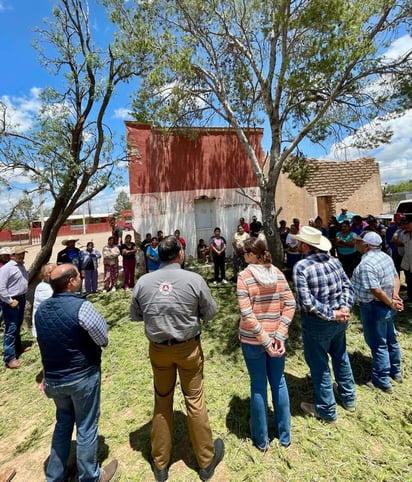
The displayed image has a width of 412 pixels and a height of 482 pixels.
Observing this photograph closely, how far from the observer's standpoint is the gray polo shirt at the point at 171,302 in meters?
2.25

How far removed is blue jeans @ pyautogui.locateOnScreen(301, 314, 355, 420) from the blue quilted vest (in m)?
2.06

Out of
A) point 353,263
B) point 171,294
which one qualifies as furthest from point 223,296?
point 171,294

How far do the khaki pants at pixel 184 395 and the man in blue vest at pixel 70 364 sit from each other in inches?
18.9

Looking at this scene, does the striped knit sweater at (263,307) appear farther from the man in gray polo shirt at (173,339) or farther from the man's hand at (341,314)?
the man's hand at (341,314)

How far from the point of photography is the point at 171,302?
2252 millimetres

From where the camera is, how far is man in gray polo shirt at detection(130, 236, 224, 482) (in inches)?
89.1

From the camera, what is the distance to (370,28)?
6.09 meters

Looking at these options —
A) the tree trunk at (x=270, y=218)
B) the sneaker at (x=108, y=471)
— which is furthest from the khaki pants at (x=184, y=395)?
the tree trunk at (x=270, y=218)

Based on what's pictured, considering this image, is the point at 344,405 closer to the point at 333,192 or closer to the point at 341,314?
the point at 341,314

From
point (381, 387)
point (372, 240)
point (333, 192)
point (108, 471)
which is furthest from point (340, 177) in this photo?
point (108, 471)

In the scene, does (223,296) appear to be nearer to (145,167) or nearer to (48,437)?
(48,437)

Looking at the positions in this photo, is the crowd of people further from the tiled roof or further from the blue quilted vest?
the tiled roof

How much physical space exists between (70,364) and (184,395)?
0.94 meters

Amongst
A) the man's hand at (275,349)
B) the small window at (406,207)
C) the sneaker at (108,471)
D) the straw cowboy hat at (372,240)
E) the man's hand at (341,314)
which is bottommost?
the sneaker at (108,471)
